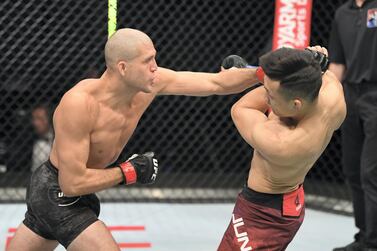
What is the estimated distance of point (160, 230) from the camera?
12.0 feet

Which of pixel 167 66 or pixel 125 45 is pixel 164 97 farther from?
pixel 125 45

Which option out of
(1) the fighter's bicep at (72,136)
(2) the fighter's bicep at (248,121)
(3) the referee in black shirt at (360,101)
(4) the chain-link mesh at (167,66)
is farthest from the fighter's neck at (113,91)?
(4) the chain-link mesh at (167,66)

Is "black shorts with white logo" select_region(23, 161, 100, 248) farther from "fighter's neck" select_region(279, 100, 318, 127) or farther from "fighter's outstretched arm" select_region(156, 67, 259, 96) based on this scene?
"fighter's neck" select_region(279, 100, 318, 127)

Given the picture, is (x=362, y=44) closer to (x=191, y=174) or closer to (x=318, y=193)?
(x=318, y=193)

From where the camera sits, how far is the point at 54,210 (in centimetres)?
215

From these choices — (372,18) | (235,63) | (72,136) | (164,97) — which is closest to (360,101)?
(372,18)

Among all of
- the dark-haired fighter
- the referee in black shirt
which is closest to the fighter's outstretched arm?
the dark-haired fighter

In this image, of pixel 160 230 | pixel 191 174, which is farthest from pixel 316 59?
pixel 191 174

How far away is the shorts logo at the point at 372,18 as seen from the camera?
10.1ft

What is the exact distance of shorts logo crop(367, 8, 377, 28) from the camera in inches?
121

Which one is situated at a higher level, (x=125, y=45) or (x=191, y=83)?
(x=125, y=45)

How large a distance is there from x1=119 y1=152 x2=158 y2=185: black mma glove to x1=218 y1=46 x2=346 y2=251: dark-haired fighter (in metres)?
0.33

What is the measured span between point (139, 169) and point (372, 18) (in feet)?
5.34

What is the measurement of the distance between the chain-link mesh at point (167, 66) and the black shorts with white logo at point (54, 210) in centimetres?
222
